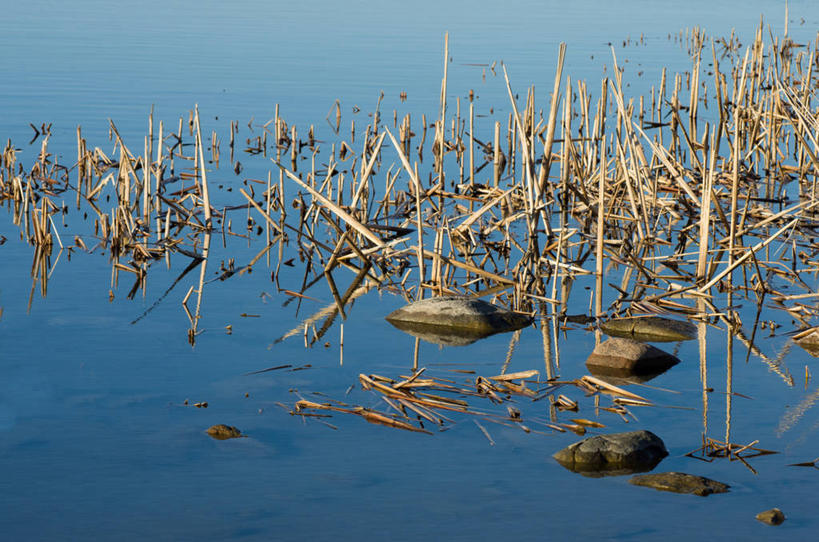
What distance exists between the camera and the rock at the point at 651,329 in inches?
335

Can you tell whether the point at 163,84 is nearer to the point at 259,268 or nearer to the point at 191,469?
the point at 259,268

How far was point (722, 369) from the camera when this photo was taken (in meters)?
7.79

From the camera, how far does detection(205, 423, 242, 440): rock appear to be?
642 centimetres

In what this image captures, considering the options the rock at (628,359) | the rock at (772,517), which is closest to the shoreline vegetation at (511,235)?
the rock at (628,359)

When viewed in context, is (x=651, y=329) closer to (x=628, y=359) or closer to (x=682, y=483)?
(x=628, y=359)

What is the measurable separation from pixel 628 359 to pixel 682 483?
2.03 m

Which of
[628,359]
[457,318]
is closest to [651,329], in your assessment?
[628,359]

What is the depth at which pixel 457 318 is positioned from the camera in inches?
343

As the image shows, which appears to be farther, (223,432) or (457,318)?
(457,318)

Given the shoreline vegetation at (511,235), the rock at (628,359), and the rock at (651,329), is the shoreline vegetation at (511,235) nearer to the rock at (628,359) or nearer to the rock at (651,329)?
the rock at (651,329)

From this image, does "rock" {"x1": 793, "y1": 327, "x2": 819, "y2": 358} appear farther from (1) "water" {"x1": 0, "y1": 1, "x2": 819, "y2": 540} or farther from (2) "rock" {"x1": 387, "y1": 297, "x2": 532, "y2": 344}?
(2) "rock" {"x1": 387, "y1": 297, "x2": 532, "y2": 344}

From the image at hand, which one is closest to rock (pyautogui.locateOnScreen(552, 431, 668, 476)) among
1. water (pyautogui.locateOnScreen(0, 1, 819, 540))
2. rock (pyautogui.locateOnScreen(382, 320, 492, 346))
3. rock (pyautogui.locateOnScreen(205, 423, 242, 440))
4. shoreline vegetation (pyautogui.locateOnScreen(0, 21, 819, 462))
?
water (pyautogui.locateOnScreen(0, 1, 819, 540))

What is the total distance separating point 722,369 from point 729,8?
144 ft

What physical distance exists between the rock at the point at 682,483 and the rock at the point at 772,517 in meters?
0.31
